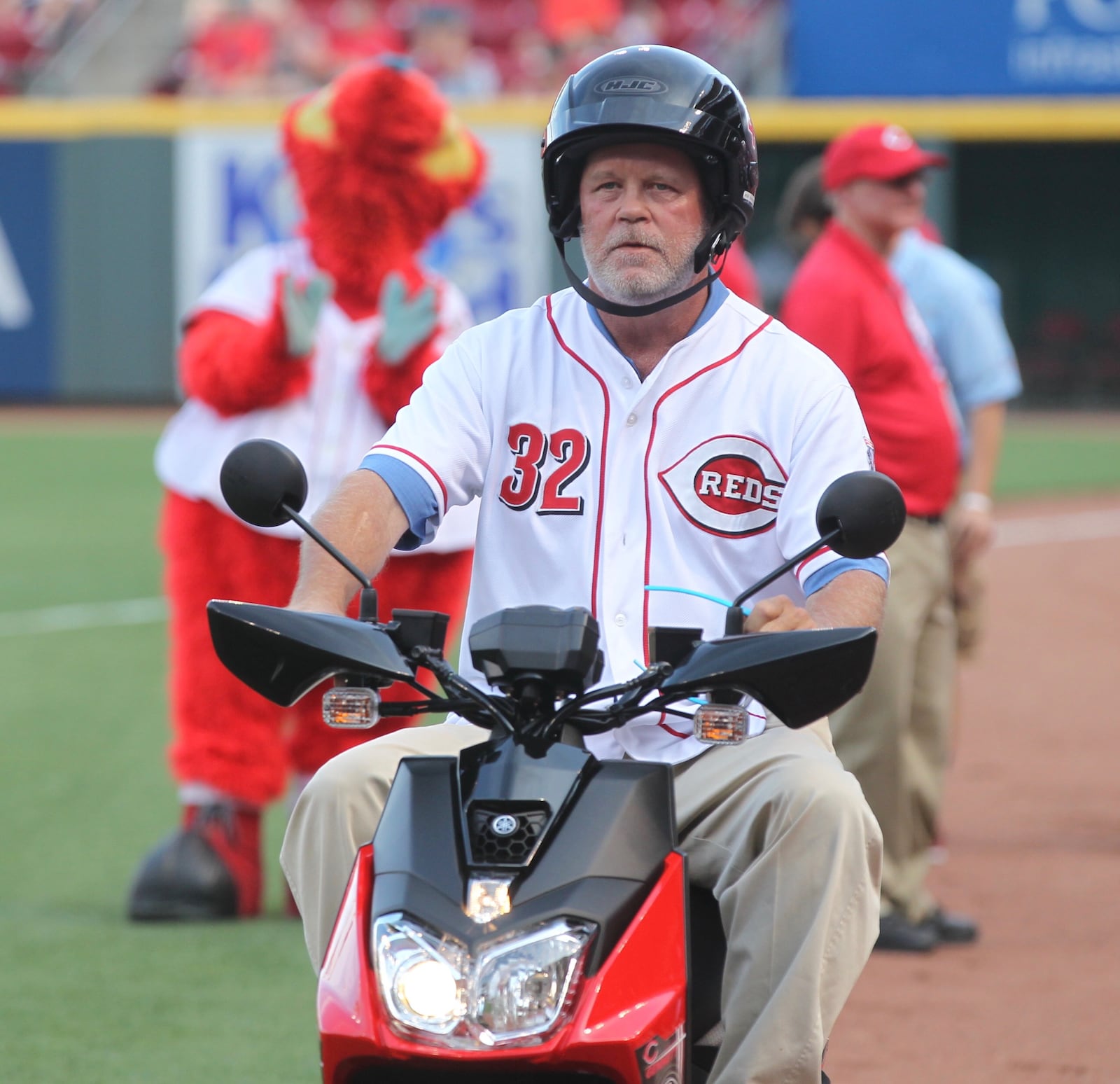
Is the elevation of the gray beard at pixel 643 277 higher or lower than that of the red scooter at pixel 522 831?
higher

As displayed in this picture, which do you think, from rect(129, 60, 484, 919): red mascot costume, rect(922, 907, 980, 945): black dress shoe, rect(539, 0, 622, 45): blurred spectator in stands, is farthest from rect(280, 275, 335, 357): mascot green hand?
rect(539, 0, 622, 45): blurred spectator in stands

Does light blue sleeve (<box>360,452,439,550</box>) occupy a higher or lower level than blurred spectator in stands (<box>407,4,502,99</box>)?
lower

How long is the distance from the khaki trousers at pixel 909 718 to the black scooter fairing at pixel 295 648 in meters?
2.70

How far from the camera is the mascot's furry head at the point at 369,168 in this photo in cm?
514

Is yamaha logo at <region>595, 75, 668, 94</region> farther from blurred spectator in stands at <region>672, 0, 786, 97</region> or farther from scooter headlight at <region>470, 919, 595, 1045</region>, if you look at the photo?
blurred spectator in stands at <region>672, 0, 786, 97</region>

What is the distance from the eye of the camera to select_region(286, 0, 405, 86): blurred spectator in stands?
20.4 m

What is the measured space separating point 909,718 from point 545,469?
2.55 metres

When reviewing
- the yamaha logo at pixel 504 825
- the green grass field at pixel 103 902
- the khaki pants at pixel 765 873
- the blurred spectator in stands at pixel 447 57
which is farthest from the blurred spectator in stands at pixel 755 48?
the yamaha logo at pixel 504 825

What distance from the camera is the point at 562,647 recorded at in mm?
2260

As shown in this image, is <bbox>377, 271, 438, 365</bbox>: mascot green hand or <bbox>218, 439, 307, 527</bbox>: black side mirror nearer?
<bbox>218, 439, 307, 527</bbox>: black side mirror

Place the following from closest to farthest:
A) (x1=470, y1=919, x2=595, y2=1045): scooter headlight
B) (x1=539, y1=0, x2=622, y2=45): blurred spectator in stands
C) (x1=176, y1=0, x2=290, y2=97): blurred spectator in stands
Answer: (x1=470, y1=919, x2=595, y2=1045): scooter headlight, (x1=176, y1=0, x2=290, y2=97): blurred spectator in stands, (x1=539, y1=0, x2=622, y2=45): blurred spectator in stands

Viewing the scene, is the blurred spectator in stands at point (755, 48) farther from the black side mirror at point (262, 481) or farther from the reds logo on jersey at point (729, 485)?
the black side mirror at point (262, 481)

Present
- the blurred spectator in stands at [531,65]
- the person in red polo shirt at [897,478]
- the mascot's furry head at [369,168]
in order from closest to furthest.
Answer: the person in red polo shirt at [897,478] < the mascot's furry head at [369,168] < the blurred spectator in stands at [531,65]

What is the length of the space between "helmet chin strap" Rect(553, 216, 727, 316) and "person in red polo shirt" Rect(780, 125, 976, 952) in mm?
1982
